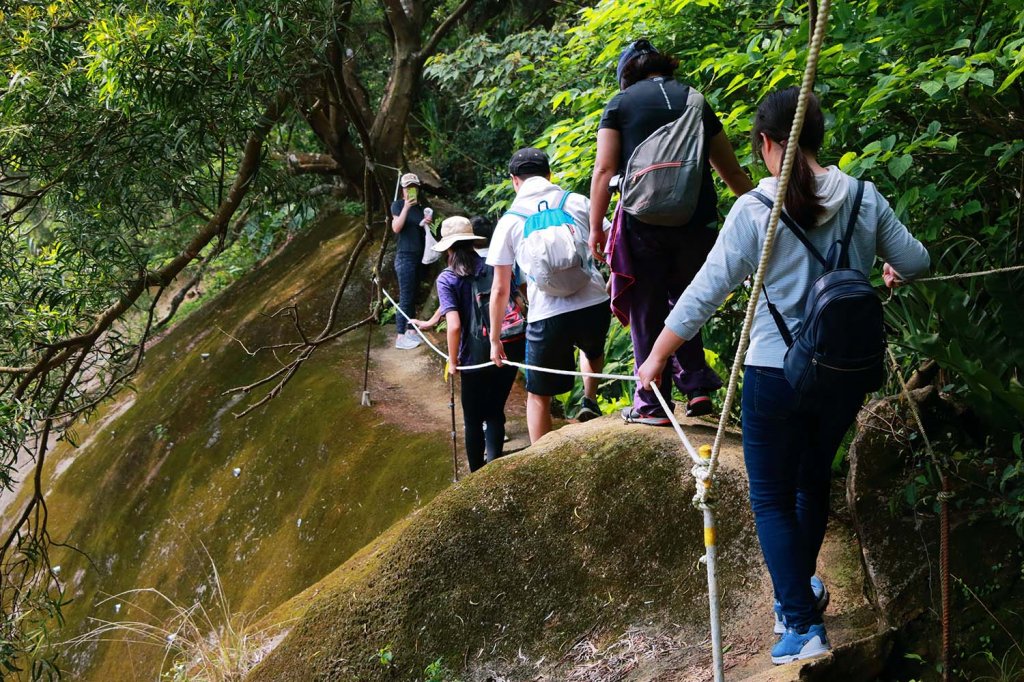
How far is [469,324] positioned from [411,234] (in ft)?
13.3

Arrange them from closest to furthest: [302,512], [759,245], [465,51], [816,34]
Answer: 1. [816,34]
2. [759,245]
3. [302,512]
4. [465,51]

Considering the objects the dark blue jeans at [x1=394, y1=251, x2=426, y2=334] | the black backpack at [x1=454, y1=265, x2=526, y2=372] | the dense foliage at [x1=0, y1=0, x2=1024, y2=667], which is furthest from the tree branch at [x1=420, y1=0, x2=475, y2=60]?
the black backpack at [x1=454, y1=265, x2=526, y2=372]

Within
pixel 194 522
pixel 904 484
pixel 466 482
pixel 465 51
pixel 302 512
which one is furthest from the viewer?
pixel 465 51

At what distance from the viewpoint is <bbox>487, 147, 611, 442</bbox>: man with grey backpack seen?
4.52m

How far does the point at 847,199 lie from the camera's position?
8.64ft

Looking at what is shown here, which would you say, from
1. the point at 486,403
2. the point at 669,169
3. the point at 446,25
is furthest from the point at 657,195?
the point at 446,25

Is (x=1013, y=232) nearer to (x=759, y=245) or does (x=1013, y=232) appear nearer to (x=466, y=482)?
(x=759, y=245)

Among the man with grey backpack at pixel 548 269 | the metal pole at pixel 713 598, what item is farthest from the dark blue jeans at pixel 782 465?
the man with grey backpack at pixel 548 269

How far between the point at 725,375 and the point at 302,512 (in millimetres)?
4280

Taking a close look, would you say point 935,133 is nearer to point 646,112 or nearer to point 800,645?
point 646,112

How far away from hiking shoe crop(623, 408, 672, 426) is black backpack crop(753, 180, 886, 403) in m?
1.55

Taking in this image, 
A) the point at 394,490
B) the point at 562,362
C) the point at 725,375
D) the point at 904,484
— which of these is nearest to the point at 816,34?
the point at 904,484

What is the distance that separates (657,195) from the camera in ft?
12.0

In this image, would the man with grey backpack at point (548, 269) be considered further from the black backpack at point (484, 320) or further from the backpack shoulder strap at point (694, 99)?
the backpack shoulder strap at point (694, 99)
